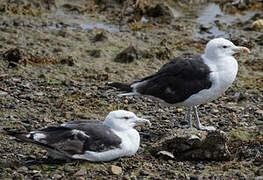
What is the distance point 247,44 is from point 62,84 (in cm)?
466

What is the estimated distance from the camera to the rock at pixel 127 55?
11289 mm

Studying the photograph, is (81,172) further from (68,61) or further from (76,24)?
(76,24)

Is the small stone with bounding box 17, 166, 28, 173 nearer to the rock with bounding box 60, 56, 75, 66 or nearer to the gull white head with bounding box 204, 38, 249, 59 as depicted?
the gull white head with bounding box 204, 38, 249, 59

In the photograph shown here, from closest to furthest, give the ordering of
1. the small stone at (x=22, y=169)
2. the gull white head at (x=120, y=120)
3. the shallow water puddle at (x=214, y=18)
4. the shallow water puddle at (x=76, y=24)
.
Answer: the small stone at (x=22, y=169) < the gull white head at (x=120, y=120) < the shallow water puddle at (x=76, y=24) < the shallow water puddle at (x=214, y=18)

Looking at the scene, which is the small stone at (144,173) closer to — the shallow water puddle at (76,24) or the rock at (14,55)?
the rock at (14,55)

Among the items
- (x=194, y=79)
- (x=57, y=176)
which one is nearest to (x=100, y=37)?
(x=194, y=79)

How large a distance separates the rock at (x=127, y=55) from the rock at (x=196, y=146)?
14.6 feet

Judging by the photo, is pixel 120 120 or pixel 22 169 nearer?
pixel 22 169

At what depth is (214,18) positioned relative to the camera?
599 inches

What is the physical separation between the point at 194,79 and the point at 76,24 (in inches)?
252

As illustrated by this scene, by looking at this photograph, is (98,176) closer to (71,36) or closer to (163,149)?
(163,149)

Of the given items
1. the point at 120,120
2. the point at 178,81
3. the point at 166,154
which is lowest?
the point at 166,154

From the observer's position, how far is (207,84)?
7676 millimetres

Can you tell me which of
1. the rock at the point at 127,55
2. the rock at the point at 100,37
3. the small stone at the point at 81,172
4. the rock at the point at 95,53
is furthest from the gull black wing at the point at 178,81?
the rock at the point at 100,37
